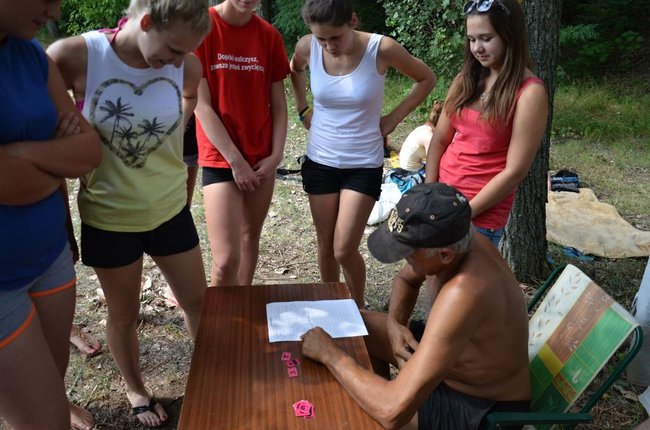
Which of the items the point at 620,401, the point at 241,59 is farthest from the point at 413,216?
the point at 620,401

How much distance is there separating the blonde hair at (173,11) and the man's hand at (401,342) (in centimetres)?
128

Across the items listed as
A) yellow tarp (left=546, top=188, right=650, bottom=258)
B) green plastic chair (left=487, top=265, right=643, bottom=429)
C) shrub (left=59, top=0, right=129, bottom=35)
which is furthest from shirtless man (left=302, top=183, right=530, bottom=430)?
shrub (left=59, top=0, right=129, bottom=35)

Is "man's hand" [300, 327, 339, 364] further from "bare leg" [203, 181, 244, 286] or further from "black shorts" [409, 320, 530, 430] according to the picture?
"bare leg" [203, 181, 244, 286]

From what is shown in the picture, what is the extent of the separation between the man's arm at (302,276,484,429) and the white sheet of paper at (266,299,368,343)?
203 mm

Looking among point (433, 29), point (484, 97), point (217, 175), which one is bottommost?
point (433, 29)

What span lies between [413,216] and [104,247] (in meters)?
1.11

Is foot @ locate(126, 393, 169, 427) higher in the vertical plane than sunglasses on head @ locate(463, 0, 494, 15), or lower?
→ lower

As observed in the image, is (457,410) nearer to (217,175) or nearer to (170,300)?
(217,175)

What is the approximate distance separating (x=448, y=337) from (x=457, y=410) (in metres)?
0.41

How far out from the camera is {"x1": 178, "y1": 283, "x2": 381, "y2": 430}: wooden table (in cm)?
146

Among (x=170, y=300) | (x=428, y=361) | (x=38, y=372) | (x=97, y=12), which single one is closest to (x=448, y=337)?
(x=428, y=361)

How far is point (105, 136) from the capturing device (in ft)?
6.09

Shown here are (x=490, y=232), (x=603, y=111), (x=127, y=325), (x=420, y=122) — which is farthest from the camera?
(x=603, y=111)

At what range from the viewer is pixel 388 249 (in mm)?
1739
